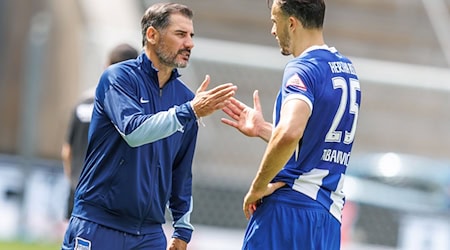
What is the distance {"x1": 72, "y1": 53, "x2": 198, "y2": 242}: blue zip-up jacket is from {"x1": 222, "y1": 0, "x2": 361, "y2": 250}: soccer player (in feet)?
1.78

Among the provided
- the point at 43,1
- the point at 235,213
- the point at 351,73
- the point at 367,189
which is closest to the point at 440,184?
the point at 367,189

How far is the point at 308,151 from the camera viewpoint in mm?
5246

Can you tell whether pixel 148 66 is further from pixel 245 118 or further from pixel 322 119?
pixel 322 119

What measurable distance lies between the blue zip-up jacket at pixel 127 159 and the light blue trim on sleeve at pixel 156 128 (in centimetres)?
6

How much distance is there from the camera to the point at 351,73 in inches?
212

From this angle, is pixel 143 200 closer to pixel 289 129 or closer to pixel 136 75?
pixel 136 75

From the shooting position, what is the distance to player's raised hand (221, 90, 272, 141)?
570 cm

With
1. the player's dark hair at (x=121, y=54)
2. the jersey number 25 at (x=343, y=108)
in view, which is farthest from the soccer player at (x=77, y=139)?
the jersey number 25 at (x=343, y=108)

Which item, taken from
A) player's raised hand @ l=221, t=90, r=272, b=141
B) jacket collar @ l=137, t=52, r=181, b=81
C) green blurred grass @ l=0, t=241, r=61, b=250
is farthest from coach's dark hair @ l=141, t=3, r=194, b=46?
green blurred grass @ l=0, t=241, r=61, b=250

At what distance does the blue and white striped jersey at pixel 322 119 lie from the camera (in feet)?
17.0

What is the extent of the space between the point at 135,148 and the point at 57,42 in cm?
1233

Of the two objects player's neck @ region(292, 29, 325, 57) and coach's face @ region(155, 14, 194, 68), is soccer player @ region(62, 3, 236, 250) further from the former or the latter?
player's neck @ region(292, 29, 325, 57)

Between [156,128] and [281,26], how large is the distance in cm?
79

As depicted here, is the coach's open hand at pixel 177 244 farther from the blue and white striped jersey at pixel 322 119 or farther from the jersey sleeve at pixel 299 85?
the jersey sleeve at pixel 299 85
